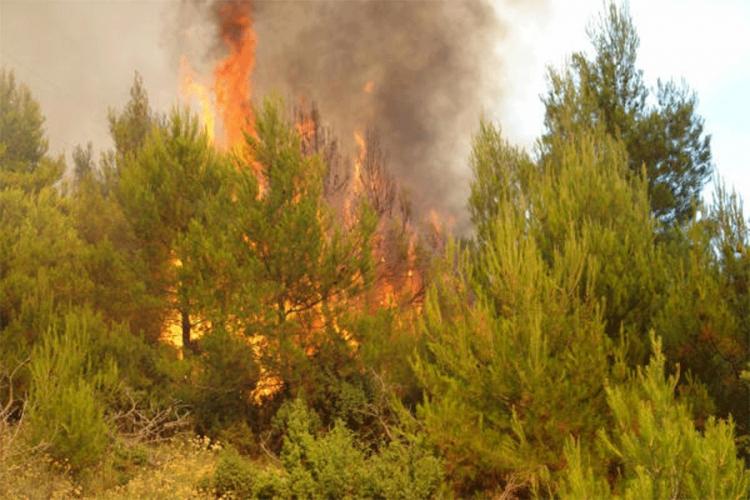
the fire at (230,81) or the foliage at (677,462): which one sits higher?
the fire at (230,81)

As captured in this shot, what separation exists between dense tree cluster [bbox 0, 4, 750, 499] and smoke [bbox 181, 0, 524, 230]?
18.7 ft

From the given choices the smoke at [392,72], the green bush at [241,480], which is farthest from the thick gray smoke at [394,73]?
the green bush at [241,480]

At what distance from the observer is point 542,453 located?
378 inches

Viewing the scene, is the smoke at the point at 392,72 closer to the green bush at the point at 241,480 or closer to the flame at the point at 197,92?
the flame at the point at 197,92

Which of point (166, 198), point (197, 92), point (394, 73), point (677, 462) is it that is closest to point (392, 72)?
point (394, 73)

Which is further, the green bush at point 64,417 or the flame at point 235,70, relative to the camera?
the flame at point 235,70

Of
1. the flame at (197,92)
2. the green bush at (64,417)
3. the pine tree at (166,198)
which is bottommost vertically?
the green bush at (64,417)

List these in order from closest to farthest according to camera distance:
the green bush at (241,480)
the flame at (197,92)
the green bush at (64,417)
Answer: the green bush at (241,480) < the green bush at (64,417) < the flame at (197,92)

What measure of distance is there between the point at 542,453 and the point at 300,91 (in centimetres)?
2183

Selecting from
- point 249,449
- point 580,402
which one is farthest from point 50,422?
point 580,402

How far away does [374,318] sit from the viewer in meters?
14.6

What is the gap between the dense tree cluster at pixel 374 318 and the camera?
9.63m

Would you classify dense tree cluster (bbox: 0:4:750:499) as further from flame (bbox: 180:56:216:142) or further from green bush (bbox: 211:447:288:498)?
flame (bbox: 180:56:216:142)

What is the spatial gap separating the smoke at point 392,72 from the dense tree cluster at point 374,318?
5695mm
